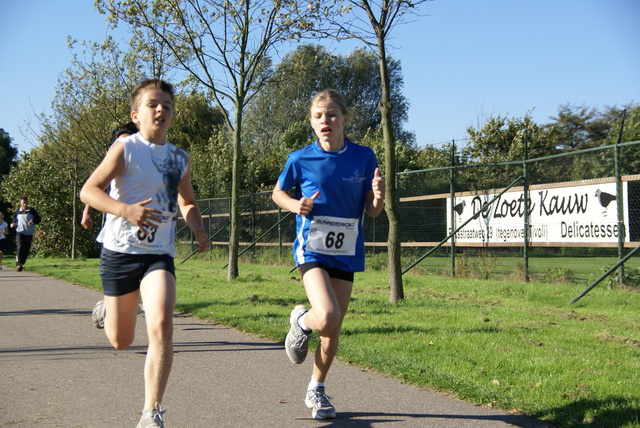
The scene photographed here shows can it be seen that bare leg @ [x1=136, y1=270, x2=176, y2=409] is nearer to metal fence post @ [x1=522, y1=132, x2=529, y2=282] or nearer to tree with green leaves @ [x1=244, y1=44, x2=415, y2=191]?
metal fence post @ [x1=522, y1=132, x2=529, y2=282]

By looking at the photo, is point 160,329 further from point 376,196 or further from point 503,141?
point 503,141

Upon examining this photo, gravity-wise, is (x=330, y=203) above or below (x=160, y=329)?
above

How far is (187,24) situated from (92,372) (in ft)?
37.2

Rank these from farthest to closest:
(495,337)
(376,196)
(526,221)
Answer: (526,221)
(495,337)
(376,196)

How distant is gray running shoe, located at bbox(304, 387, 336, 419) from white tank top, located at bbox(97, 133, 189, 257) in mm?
1296

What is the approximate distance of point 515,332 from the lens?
25.3 feet

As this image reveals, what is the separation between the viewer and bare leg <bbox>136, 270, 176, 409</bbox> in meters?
3.80

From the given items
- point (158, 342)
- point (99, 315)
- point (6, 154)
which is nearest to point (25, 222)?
point (99, 315)

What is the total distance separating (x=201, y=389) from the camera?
5289 mm

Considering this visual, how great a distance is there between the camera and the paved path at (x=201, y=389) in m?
4.43

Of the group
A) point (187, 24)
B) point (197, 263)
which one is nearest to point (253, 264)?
point (197, 263)

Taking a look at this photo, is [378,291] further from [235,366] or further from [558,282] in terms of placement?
[235,366]

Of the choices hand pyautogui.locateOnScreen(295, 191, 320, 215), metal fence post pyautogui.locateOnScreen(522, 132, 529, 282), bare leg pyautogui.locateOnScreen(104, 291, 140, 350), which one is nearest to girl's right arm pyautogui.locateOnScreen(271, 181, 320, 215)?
hand pyautogui.locateOnScreen(295, 191, 320, 215)

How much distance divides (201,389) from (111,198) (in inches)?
76.3
